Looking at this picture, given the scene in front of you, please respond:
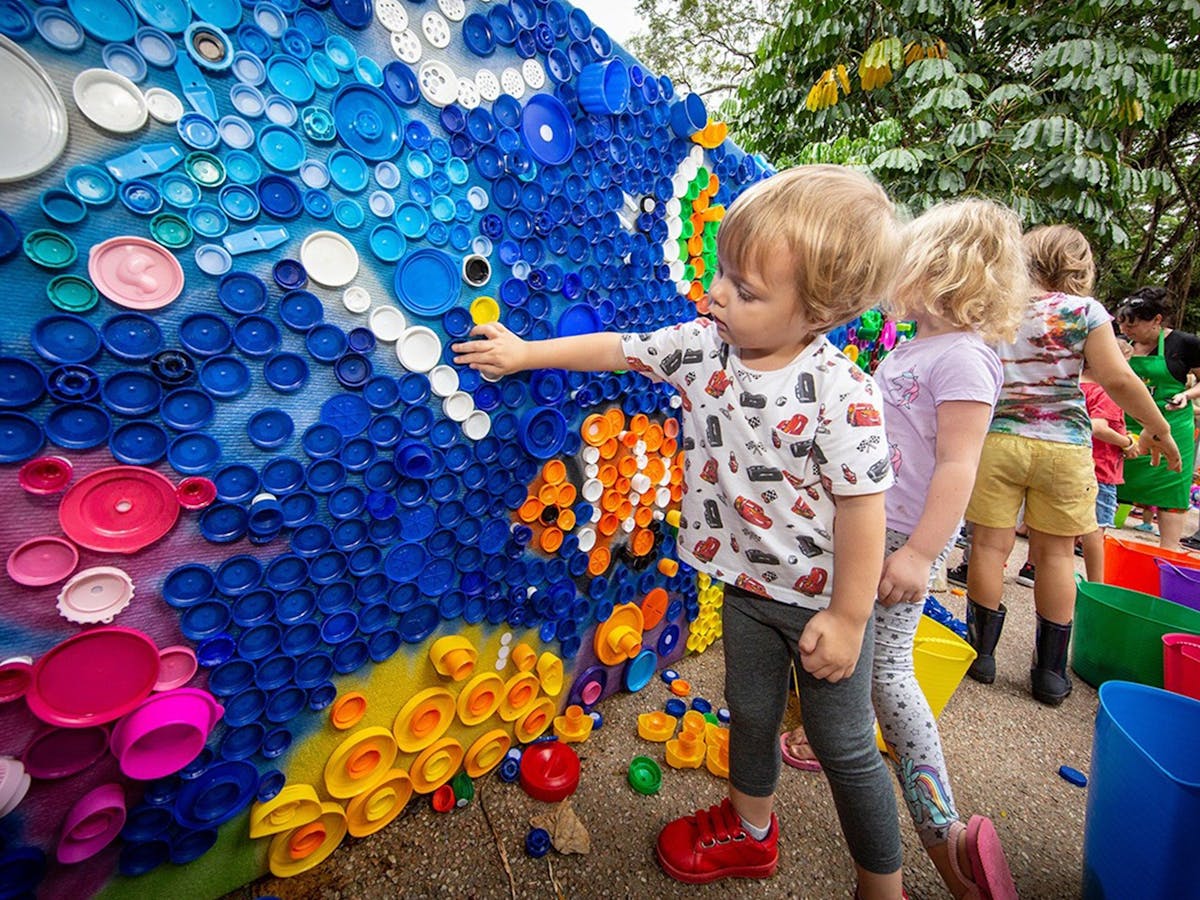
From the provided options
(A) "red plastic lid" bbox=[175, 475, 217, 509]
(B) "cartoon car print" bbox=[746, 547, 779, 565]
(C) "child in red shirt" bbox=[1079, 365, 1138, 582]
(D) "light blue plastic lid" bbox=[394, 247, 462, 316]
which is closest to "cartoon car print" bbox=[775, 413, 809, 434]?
(B) "cartoon car print" bbox=[746, 547, 779, 565]

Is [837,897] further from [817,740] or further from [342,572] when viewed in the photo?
[342,572]

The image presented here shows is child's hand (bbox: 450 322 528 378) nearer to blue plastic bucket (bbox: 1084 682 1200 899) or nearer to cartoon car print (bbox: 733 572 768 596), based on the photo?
cartoon car print (bbox: 733 572 768 596)

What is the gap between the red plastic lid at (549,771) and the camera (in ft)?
4.17

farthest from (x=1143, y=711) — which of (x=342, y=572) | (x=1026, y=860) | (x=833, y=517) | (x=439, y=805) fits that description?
(x=342, y=572)

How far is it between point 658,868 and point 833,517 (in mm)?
869

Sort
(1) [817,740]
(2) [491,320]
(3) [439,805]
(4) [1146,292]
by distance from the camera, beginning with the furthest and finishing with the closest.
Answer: (4) [1146,292] → (3) [439,805] → (2) [491,320] → (1) [817,740]

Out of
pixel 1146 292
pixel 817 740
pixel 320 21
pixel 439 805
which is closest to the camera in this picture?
pixel 320 21

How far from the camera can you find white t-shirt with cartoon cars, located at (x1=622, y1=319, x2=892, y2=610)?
0.82 meters

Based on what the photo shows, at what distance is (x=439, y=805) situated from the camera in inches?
46.9

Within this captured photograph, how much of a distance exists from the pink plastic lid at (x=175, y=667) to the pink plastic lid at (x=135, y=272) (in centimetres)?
50

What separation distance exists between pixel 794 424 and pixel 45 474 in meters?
1.03

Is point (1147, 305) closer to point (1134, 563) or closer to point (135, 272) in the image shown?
point (1134, 563)

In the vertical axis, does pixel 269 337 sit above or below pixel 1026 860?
above

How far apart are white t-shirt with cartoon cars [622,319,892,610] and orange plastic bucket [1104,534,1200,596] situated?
253 cm
